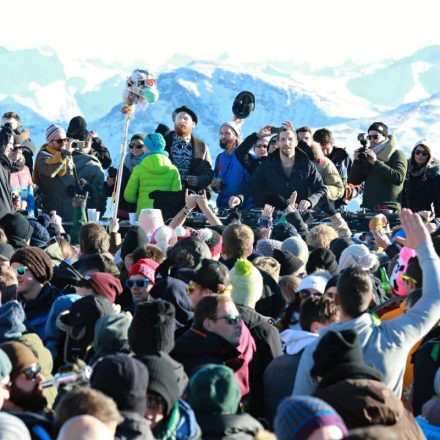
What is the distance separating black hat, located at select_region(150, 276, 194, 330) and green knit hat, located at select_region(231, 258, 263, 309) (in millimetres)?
310

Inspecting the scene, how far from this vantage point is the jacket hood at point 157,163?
12.6m

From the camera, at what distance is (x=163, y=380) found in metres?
5.33

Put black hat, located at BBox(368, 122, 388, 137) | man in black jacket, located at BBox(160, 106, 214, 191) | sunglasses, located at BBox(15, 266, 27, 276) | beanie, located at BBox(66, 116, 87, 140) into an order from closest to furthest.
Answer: sunglasses, located at BBox(15, 266, 27, 276) → man in black jacket, located at BBox(160, 106, 214, 191) → black hat, located at BBox(368, 122, 388, 137) → beanie, located at BBox(66, 116, 87, 140)

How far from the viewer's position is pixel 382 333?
600cm

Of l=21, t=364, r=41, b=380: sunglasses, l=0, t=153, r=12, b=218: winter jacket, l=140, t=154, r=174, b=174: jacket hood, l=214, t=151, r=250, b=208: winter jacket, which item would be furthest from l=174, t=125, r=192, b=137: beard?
l=21, t=364, r=41, b=380: sunglasses

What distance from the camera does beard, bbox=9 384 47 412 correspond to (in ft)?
17.9

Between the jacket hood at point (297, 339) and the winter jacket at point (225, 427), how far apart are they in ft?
3.79

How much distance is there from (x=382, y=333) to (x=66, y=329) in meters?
1.86

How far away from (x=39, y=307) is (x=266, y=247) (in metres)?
2.63

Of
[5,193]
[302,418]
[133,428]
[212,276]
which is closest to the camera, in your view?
[302,418]

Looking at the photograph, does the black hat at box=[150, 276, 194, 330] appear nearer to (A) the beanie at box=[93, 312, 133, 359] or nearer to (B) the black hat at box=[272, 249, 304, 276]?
(A) the beanie at box=[93, 312, 133, 359]

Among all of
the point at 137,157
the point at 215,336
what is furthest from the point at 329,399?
the point at 137,157

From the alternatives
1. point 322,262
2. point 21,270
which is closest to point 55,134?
point 322,262

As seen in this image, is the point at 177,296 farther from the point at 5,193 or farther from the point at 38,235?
the point at 5,193
